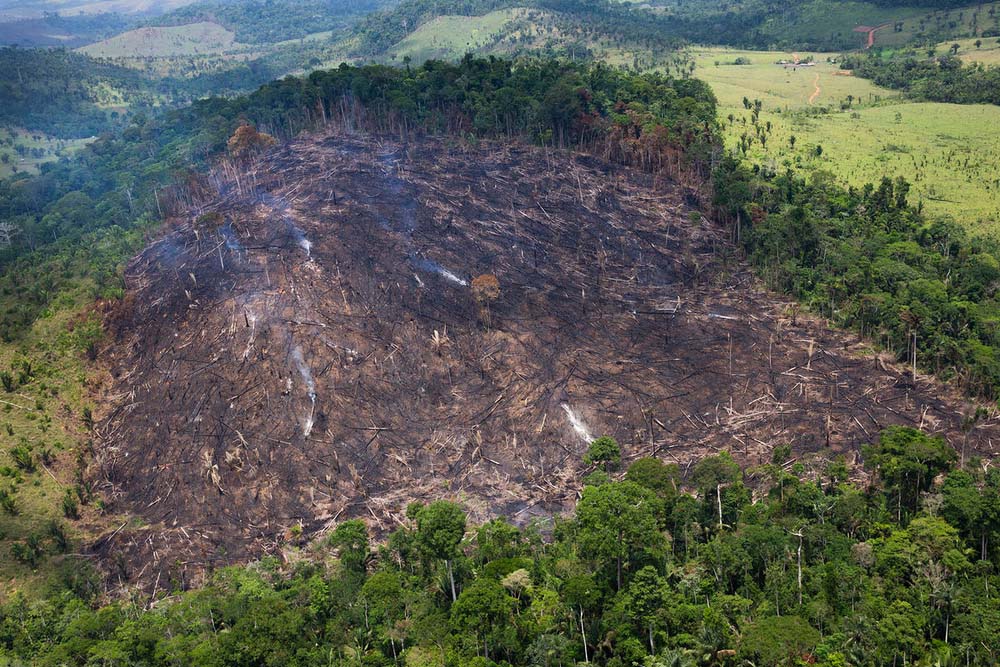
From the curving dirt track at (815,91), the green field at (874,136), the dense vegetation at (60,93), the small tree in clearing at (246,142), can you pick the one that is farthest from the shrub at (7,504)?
the curving dirt track at (815,91)

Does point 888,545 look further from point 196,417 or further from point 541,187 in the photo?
point 541,187

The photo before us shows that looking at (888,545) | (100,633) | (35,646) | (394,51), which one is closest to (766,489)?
(888,545)

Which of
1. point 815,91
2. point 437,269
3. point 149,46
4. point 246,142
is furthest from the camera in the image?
point 149,46

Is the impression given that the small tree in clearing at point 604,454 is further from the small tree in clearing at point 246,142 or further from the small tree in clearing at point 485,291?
the small tree in clearing at point 246,142

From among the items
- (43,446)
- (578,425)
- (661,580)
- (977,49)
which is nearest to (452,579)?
(661,580)

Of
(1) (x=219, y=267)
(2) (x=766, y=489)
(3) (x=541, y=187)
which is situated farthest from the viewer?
(3) (x=541, y=187)

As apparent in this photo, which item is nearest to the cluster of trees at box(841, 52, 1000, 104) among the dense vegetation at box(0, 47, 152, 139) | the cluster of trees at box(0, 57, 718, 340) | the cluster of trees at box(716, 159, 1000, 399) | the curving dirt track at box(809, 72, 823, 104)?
the curving dirt track at box(809, 72, 823, 104)

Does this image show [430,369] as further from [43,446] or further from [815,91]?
[815,91]
